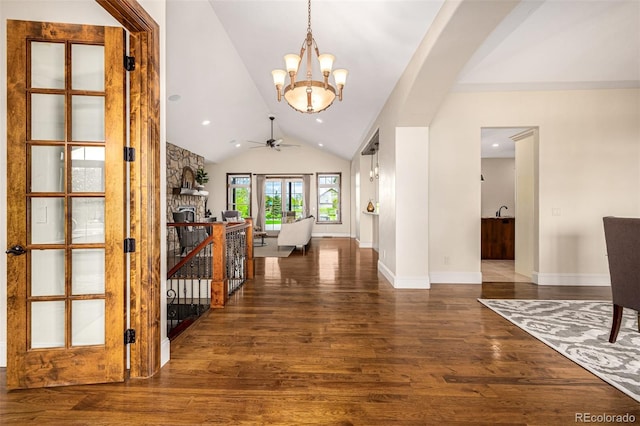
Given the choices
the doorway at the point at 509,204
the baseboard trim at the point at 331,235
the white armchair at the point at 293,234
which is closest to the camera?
the doorway at the point at 509,204

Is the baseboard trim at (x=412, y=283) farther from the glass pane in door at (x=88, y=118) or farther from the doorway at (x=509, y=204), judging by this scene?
the glass pane in door at (x=88, y=118)

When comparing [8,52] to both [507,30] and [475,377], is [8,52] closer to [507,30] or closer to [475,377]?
[475,377]

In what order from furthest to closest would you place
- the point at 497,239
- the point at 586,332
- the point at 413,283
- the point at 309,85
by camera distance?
the point at 497,239 → the point at 413,283 → the point at 309,85 → the point at 586,332

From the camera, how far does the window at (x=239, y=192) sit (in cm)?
1266

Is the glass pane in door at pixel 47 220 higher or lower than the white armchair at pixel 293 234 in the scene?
higher

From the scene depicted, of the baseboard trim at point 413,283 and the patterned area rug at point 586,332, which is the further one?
the baseboard trim at point 413,283

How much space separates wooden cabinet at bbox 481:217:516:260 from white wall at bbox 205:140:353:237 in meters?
6.17

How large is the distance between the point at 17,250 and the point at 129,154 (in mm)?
908

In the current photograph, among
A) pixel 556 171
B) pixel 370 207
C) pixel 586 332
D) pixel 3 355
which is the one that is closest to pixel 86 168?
pixel 3 355

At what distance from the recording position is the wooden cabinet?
6.66 meters

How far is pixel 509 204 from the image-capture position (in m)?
8.80

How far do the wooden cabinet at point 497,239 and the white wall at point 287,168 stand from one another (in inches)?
243

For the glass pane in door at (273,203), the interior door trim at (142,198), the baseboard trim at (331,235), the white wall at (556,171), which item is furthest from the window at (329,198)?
the interior door trim at (142,198)

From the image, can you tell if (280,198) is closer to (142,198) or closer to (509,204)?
(509,204)
